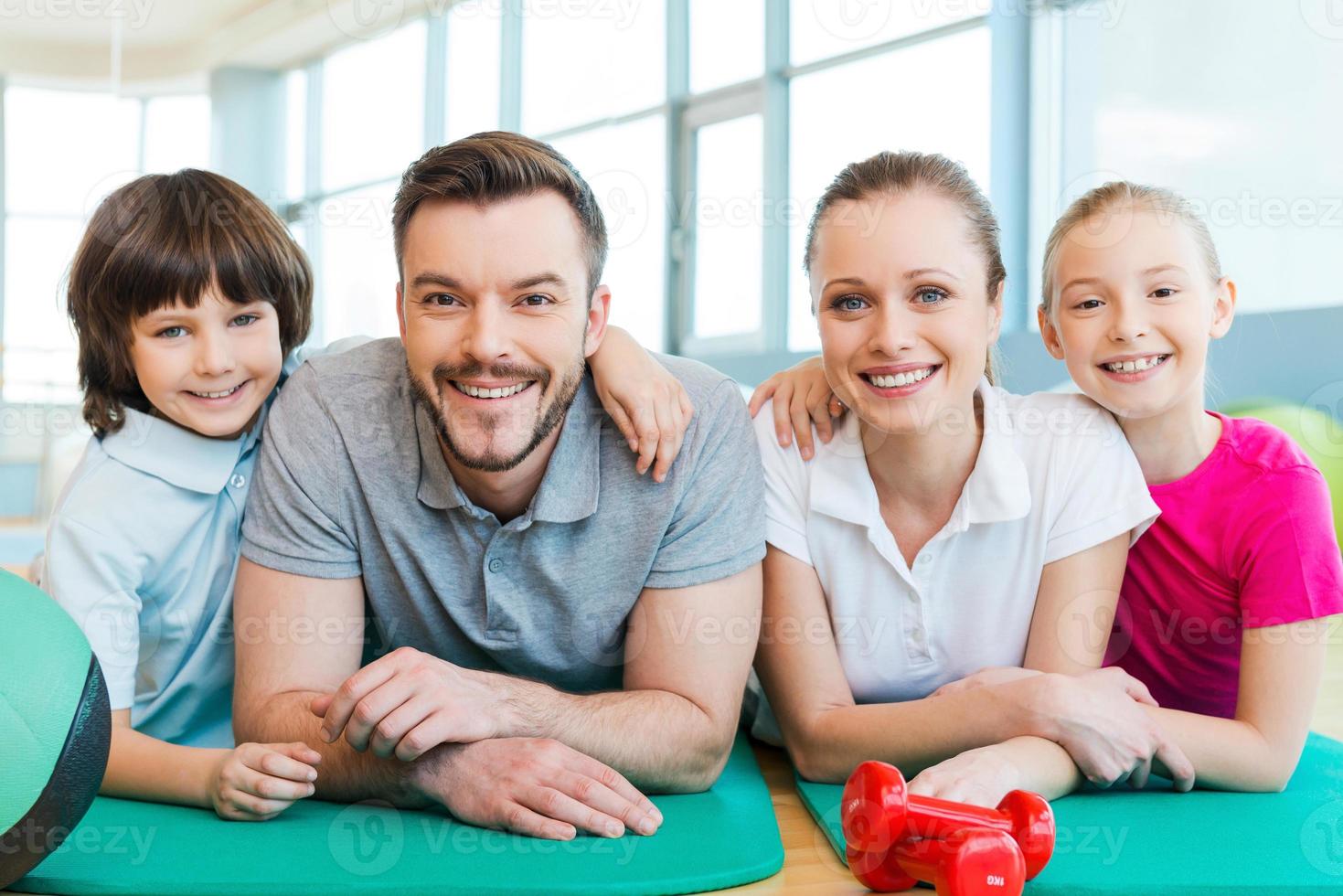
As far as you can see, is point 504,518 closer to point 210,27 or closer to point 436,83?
point 436,83

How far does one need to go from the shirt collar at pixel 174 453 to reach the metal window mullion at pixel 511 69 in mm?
5795

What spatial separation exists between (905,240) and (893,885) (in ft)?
A: 2.54

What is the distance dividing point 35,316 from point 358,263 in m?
2.25

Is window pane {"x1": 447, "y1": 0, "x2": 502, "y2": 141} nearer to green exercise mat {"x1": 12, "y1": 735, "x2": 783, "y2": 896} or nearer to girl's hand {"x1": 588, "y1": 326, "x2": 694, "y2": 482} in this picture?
girl's hand {"x1": 588, "y1": 326, "x2": 694, "y2": 482}

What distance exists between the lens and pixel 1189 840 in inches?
50.9

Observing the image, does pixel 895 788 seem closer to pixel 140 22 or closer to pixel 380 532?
pixel 380 532

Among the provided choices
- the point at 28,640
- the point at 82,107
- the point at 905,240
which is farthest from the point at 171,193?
the point at 82,107

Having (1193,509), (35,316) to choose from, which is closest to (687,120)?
(35,316)

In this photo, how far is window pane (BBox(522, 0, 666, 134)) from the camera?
6438 mm

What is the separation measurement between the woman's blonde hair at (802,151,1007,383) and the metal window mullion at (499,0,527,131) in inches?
229

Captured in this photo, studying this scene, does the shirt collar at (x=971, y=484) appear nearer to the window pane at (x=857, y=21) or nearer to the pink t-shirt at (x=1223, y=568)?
the pink t-shirt at (x=1223, y=568)

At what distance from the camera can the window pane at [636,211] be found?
20.8 feet

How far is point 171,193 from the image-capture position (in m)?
1.65

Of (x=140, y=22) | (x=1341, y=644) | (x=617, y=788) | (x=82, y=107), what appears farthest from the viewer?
(x=140, y=22)
